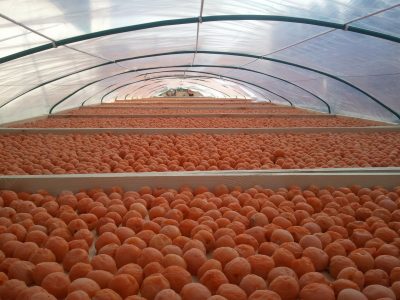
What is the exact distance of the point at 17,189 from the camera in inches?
111

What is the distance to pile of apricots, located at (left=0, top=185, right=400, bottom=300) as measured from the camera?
5.19 feet

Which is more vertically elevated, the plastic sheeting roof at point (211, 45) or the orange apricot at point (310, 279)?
the plastic sheeting roof at point (211, 45)

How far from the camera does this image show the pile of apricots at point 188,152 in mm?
3742

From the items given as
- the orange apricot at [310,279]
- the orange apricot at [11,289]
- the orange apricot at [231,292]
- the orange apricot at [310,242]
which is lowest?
the orange apricot at [11,289]

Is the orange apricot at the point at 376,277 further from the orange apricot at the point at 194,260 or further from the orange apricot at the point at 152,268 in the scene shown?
the orange apricot at the point at 152,268

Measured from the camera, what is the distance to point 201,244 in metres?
1.96

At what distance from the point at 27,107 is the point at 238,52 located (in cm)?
581

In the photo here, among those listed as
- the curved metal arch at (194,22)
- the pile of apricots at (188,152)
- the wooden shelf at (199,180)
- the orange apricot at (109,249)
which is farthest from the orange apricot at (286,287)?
the curved metal arch at (194,22)

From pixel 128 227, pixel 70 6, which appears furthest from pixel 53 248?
pixel 70 6

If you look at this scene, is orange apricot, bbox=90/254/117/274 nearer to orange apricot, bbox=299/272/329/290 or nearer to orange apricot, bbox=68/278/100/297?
orange apricot, bbox=68/278/100/297

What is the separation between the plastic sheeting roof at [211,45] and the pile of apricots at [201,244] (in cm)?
295

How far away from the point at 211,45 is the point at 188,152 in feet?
15.6

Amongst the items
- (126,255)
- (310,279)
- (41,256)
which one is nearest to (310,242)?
(310,279)

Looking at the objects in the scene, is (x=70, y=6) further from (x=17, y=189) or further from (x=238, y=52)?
(x=238, y=52)
